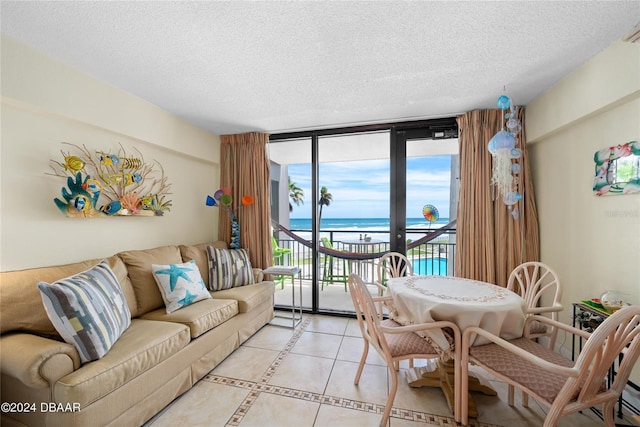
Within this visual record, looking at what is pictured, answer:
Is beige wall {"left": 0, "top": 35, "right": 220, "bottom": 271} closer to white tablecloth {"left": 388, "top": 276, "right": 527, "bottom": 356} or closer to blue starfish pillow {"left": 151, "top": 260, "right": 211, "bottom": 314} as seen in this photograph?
blue starfish pillow {"left": 151, "top": 260, "right": 211, "bottom": 314}

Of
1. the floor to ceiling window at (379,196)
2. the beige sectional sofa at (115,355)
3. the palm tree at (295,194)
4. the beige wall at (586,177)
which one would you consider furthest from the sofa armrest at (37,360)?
the palm tree at (295,194)

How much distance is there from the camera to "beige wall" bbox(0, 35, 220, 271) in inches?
68.5

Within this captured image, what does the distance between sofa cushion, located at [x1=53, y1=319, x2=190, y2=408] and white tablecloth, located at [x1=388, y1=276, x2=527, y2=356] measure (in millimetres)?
1637

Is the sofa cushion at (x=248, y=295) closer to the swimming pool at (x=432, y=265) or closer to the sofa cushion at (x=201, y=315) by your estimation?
the sofa cushion at (x=201, y=315)

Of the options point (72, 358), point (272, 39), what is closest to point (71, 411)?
point (72, 358)

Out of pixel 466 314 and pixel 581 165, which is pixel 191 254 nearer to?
pixel 466 314

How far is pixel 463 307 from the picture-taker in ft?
5.10

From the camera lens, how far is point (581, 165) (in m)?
2.13

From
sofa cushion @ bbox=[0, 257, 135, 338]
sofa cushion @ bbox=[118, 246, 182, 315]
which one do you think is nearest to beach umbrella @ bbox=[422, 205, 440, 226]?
sofa cushion @ bbox=[118, 246, 182, 315]

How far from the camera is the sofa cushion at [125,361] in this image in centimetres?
129

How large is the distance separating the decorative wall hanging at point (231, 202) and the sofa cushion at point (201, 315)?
1155 millimetres

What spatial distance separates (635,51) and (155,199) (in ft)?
13.1

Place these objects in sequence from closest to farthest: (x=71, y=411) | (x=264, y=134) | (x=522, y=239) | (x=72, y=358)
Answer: (x=71, y=411) → (x=72, y=358) → (x=522, y=239) → (x=264, y=134)

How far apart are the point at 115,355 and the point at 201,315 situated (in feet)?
2.13
